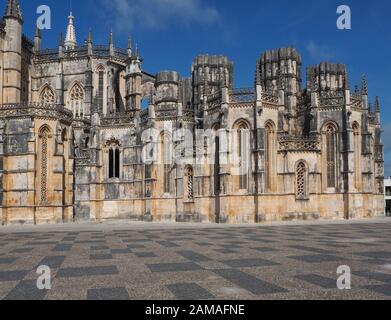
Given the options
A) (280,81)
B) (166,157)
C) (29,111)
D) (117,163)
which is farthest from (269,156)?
(29,111)

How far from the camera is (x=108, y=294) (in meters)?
7.41

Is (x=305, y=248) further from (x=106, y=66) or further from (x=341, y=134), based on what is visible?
(x=106, y=66)

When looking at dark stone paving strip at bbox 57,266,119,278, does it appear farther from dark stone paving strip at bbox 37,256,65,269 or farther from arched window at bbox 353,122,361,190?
arched window at bbox 353,122,361,190

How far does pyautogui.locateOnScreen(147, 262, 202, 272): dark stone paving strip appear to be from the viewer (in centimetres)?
1002

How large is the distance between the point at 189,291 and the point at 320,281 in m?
2.72

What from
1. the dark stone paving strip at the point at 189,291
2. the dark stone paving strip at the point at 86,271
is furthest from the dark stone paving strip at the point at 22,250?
the dark stone paving strip at the point at 189,291

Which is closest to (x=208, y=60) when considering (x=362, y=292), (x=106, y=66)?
(x=106, y=66)

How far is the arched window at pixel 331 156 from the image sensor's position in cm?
3797

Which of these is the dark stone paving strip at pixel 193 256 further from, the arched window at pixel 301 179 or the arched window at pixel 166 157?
the arched window at pixel 166 157

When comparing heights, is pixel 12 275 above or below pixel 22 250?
above

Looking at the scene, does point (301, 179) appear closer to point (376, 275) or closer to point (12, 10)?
point (376, 275)

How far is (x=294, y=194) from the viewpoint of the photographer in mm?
36062

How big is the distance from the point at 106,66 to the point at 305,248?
39.5 meters

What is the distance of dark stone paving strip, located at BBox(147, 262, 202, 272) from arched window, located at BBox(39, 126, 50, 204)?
29.1 meters
